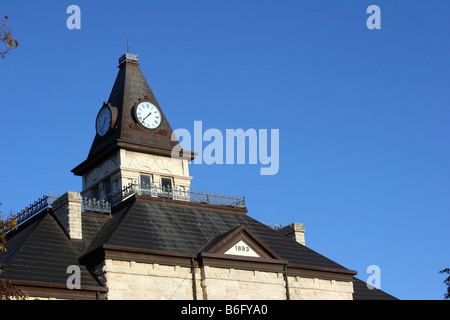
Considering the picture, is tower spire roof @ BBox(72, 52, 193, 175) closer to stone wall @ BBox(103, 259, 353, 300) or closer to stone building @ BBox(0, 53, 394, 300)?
stone building @ BBox(0, 53, 394, 300)

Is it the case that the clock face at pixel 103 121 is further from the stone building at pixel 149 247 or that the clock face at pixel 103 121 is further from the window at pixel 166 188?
the window at pixel 166 188

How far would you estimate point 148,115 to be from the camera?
52.5m

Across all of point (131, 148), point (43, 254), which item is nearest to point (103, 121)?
point (131, 148)

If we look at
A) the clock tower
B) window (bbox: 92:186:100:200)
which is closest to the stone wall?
the clock tower

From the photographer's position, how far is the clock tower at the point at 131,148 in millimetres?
50781

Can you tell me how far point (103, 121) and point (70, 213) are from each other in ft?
43.8

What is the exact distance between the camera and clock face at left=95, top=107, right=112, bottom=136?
52.6 metres

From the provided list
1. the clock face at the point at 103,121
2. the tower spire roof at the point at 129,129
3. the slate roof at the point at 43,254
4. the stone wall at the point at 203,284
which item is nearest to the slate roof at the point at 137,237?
the slate roof at the point at 43,254

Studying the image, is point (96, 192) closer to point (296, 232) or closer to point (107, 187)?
point (107, 187)

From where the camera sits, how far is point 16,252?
122ft

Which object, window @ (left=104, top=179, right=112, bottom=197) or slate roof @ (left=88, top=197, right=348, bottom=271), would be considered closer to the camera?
slate roof @ (left=88, top=197, right=348, bottom=271)

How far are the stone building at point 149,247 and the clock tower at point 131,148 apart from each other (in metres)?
0.08

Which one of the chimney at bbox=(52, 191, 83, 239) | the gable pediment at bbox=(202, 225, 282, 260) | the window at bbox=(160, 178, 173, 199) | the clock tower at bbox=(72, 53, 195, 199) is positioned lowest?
the gable pediment at bbox=(202, 225, 282, 260)

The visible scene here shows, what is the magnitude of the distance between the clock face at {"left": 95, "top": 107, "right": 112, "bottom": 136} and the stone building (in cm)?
52
